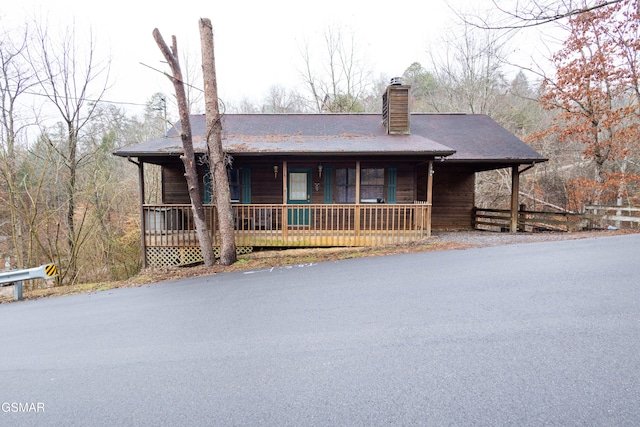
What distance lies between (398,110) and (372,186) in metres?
3.12

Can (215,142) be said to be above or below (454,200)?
above

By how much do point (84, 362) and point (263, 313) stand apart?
1996 millimetres

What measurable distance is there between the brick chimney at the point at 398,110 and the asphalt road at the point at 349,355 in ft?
24.8

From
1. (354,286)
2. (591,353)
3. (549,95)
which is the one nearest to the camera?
(591,353)

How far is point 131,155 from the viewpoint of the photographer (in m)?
9.57

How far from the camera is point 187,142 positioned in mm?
8328

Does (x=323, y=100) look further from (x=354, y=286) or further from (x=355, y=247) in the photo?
(x=354, y=286)

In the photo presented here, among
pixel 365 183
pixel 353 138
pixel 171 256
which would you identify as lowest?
pixel 171 256

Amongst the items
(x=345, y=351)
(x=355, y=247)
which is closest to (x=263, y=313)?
(x=345, y=351)

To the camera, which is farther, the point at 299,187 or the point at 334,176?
the point at 299,187

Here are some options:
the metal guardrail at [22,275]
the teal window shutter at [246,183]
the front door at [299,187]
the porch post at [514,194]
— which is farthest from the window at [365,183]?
the metal guardrail at [22,275]

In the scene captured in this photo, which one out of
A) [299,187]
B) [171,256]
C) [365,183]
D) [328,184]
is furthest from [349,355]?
[299,187]

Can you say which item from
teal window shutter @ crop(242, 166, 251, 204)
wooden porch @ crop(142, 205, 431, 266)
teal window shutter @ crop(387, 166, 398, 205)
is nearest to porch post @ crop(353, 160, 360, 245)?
wooden porch @ crop(142, 205, 431, 266)

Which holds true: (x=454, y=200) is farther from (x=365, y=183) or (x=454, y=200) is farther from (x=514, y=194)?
(x=365, y=183)
